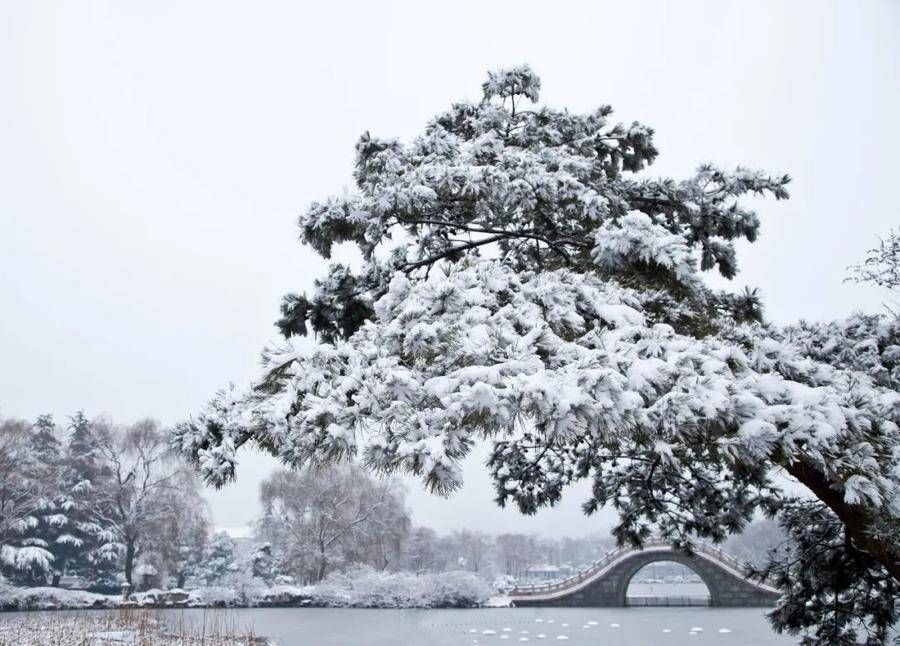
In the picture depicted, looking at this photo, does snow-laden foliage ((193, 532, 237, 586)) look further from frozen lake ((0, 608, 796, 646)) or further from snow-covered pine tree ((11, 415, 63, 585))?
frozen lake ((0, 608, 796, 646))

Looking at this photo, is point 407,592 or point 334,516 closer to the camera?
point 407,592

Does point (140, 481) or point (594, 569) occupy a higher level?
point (140, 481)

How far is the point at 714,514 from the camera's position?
6727 mm

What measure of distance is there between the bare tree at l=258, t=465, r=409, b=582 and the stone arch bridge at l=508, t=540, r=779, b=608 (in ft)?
23.4

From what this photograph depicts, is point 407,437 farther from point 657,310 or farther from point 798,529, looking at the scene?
point 798,529

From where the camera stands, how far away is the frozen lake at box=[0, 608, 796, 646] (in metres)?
16.3

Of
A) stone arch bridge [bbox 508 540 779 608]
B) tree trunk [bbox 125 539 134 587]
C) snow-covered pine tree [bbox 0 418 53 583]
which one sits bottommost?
stone arch bridge [bbox 508 540 779 608]

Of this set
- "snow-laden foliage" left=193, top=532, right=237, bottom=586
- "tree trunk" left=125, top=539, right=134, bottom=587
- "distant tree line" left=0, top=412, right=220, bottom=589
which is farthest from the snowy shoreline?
"snow-laden foliage" left=193, top=532, right=237, bottom=586

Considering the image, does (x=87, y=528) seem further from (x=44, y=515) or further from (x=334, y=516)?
(x=334, y=516)

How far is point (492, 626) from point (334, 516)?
13.2 metres

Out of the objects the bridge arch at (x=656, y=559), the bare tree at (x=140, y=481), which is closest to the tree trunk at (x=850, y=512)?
the bare tree at (x=140, y=481)

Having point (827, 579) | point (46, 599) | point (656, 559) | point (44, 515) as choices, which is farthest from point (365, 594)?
point (827, 579)

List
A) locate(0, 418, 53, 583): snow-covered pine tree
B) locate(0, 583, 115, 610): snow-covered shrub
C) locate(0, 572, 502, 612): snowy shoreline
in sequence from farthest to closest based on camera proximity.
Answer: locate(0, 572, 502, 612): snowy shoreline → locate(0, 418, 53, 583): snow-covered pine tree → locate(0, 583, 115, 610): snow-covered shrub

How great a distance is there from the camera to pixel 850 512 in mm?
3568
